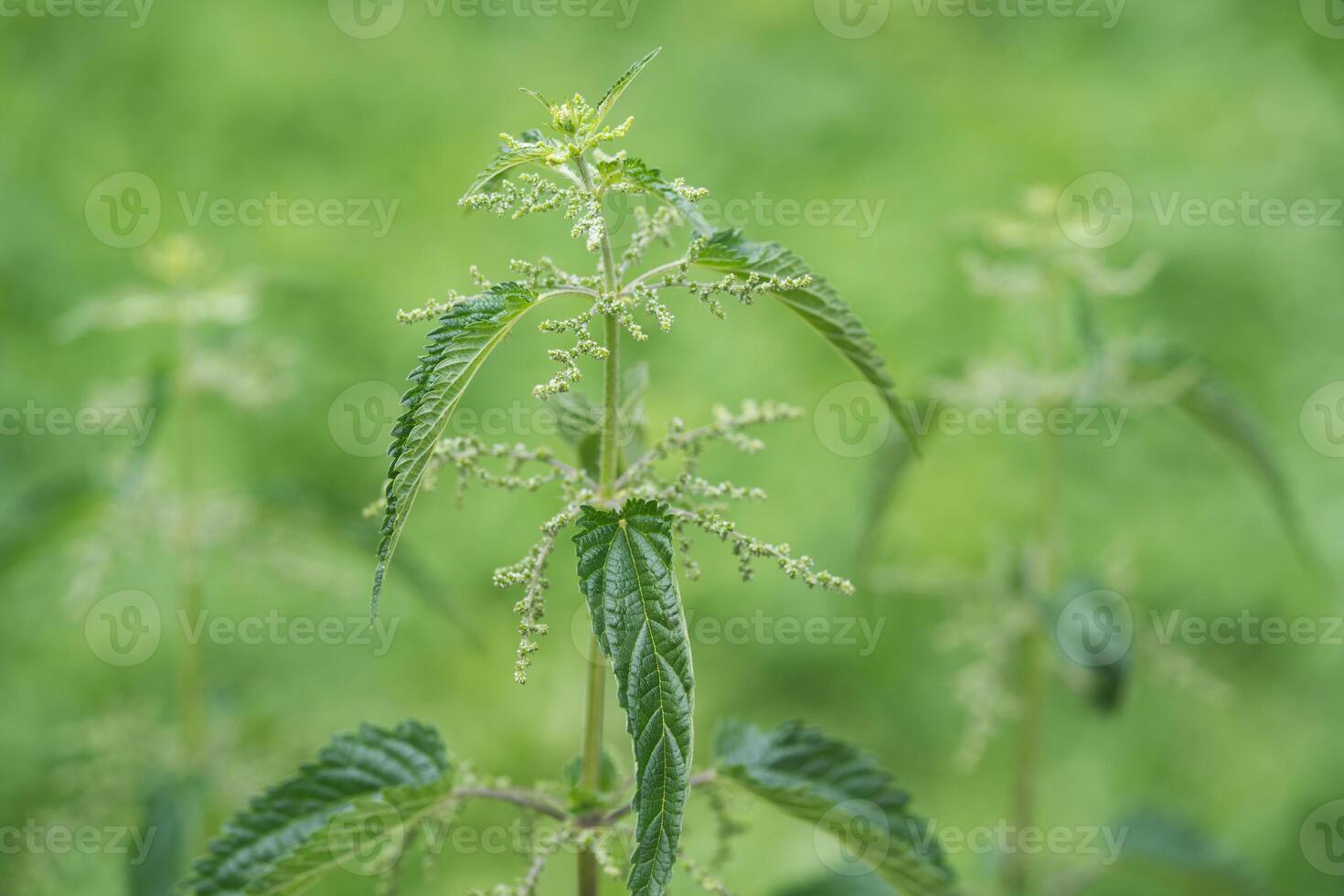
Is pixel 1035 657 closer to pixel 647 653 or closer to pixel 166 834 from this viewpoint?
pixel 647 653

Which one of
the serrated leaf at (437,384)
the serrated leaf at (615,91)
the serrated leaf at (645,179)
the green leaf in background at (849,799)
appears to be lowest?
the green leaf in background at (849,799)

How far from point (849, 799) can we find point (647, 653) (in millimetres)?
377

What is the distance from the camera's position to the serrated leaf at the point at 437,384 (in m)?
0.88

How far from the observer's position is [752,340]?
323cm

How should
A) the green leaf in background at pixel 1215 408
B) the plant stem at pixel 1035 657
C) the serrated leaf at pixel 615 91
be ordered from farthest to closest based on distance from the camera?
the plant stem at pixel 1035 657
the green leaf in background at pixel 1215 408
the serrated leaf at pixel 615 91

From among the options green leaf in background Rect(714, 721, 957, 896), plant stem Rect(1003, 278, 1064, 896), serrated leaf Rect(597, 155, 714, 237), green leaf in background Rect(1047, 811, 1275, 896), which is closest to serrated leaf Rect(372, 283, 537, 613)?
serrated leaf Rect(597, 155, 714, 237)

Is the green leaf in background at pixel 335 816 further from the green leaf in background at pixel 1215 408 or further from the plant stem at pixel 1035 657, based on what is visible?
the green leaf in background at pixel 1215 408

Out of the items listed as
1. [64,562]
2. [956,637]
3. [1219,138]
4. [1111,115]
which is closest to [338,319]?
[64,562]

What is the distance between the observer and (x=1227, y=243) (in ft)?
10.3

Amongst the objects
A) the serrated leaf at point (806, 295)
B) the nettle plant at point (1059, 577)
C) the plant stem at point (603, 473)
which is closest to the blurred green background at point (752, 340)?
the nettle plant at point (1059, 577)

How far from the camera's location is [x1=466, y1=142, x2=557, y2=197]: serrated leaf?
1021mm

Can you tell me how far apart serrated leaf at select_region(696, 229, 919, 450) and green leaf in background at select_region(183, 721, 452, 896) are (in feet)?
1.88

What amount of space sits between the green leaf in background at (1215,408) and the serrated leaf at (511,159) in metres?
1.01

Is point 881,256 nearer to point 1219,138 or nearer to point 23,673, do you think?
point 1219,138
